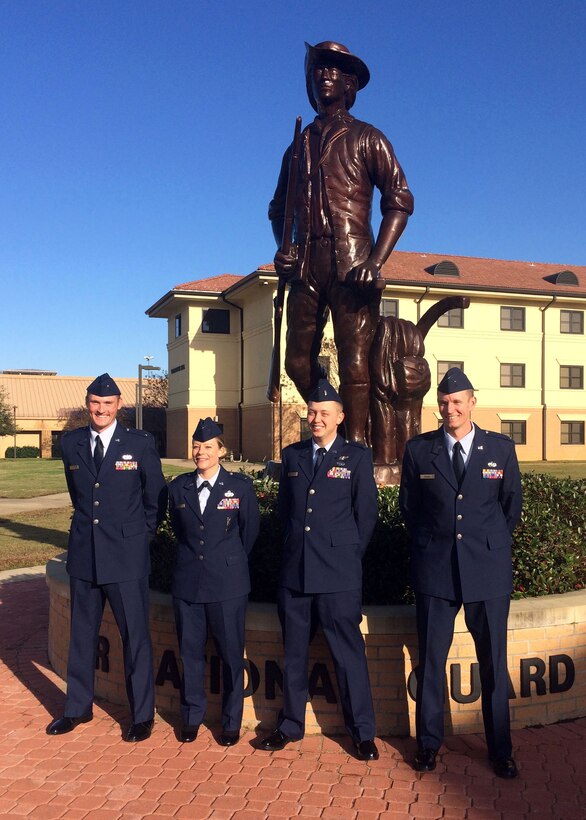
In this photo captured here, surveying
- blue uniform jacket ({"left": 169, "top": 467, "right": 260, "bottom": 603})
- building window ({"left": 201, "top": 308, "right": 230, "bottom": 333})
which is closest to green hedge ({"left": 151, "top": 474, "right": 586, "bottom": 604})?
blue uniform jacket ({"left": 169, "top": 467, "right": 260, "bottom": 603})

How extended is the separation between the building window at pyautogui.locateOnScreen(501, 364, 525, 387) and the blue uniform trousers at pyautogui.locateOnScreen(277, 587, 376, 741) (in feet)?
102

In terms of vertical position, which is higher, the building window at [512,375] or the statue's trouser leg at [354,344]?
the building window at [512,375]

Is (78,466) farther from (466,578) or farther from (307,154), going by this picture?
(307,154)

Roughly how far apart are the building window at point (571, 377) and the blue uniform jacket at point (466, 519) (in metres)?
32.5

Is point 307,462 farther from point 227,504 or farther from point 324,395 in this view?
point 227,504

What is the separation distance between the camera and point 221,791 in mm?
3439

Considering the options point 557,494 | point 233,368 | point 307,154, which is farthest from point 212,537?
point 233,368

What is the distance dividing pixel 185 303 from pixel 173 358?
4.06 m

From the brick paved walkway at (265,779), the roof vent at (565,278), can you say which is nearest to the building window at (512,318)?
the roof vent at (565,278)

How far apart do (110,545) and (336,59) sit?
4.32m

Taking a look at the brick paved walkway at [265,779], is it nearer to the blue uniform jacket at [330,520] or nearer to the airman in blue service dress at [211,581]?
the airman in blue service dress at [211,581]

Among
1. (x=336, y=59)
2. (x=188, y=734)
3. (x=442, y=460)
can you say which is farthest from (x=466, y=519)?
(x=336, y=59)

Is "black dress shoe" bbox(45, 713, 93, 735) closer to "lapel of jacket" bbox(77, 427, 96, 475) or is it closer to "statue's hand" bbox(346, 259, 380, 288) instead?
"lapel of jacket" bbox(77, 427, 96, 475)

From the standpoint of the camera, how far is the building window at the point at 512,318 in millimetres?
33469
